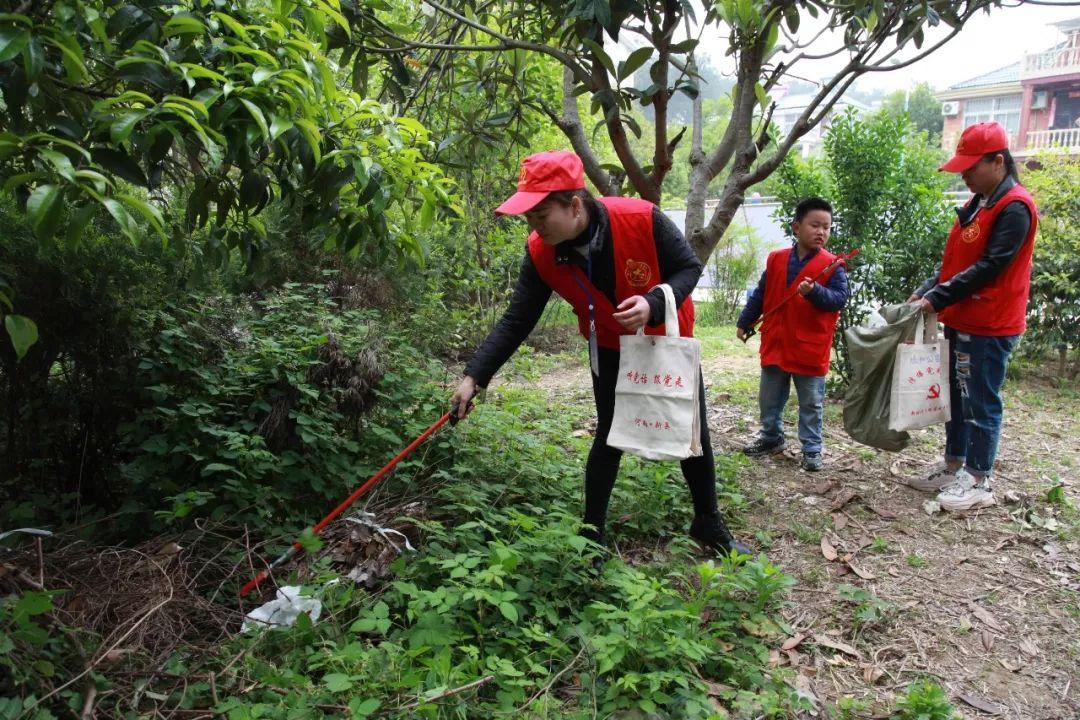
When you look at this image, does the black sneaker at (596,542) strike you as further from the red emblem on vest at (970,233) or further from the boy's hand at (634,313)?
the red emblem on vest at (970,233)

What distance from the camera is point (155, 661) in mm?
2395


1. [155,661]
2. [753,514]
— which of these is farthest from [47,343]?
[753,514]

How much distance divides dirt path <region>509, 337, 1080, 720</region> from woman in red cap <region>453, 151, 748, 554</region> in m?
0.54

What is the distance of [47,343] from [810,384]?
12.9 ft

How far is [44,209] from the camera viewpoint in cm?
161

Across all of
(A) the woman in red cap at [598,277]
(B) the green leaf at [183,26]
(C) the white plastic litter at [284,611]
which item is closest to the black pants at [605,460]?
(A) the woman in red cap at [598,277]

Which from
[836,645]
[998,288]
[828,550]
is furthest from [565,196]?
[998,288]

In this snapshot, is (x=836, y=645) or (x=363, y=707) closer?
(x=363, y=707)

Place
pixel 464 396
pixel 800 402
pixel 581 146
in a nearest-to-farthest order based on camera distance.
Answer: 1. pixel 464 396
2. pixel 581 146
3. pixel 800 402

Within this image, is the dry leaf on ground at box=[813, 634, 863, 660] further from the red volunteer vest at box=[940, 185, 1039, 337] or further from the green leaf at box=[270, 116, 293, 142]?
the green leaf at box=[270, 116, 293, 142]

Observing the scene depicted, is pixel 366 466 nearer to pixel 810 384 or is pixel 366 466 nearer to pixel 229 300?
pixel 229 300

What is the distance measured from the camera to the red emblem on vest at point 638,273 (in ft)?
9.60

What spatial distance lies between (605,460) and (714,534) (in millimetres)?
648

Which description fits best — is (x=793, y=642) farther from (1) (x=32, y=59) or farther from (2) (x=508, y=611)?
(1) (x=32, y=59)
